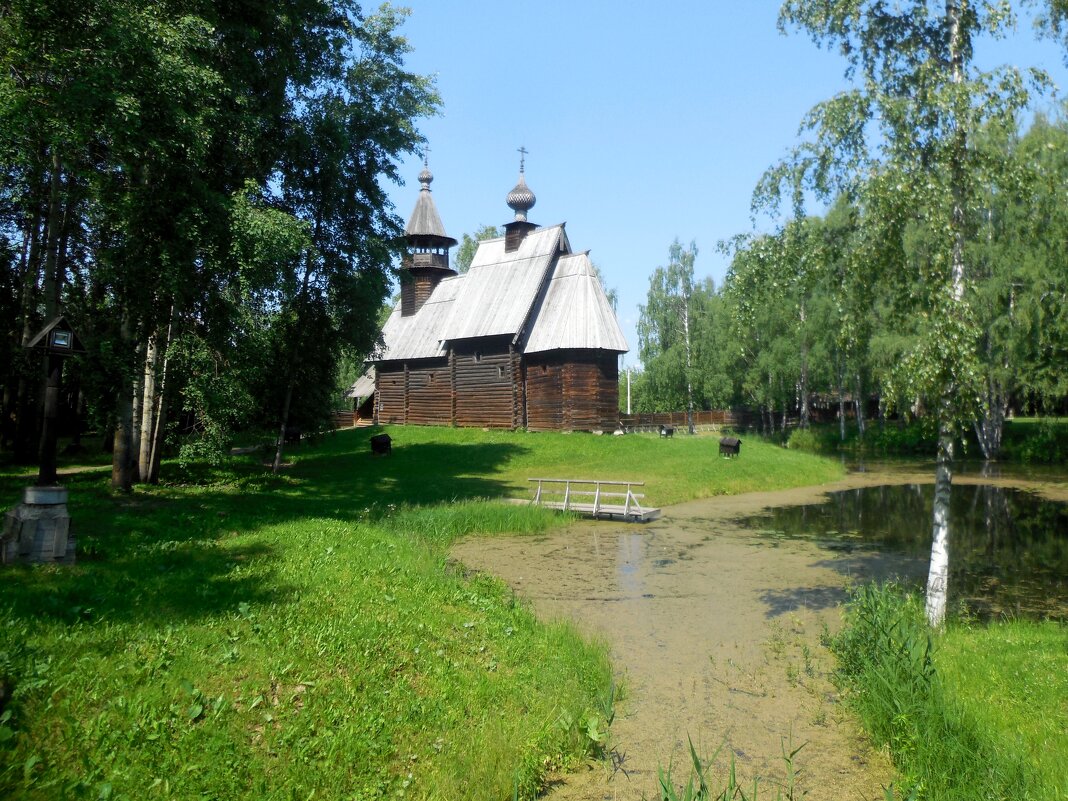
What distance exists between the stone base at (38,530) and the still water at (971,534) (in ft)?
37.4

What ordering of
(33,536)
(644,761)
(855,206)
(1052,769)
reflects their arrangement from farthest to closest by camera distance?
(855,206), (33,536), (644,761), (1052,769)

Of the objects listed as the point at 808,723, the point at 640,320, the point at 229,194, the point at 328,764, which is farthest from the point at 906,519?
the point at 640,320

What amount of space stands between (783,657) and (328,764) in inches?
211

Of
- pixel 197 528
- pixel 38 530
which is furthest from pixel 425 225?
pixel 38 530

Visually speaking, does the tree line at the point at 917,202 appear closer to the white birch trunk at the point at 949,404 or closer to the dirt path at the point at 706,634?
the white birch trunk at the point at 949,404

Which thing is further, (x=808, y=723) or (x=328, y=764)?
(x=808, y=723)

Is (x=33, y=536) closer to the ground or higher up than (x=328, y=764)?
higher up

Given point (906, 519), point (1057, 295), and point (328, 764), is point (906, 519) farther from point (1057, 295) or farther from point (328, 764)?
point (328, 764)

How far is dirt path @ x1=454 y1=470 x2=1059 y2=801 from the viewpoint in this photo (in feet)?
20.2

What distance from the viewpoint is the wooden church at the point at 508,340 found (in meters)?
33.0

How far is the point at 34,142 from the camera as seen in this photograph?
1184 cm

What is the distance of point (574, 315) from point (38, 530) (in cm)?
2683

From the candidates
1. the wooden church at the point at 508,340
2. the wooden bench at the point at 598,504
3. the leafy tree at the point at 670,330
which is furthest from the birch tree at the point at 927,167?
the leafy tree at the point at 670,330

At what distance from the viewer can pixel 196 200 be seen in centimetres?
1349
